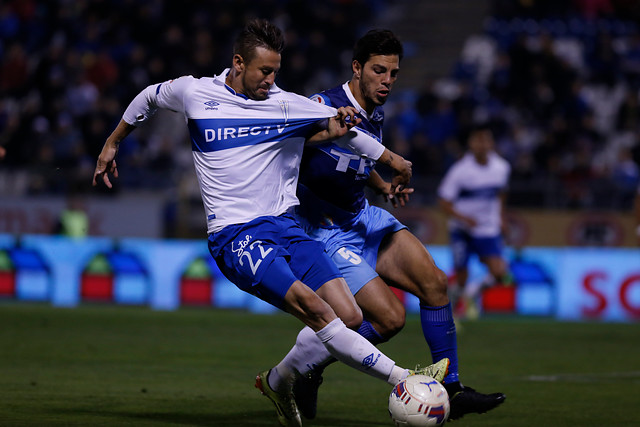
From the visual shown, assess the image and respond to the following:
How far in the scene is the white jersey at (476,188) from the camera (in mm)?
13977

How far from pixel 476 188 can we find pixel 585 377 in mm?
5317

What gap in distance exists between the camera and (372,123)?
693 cm

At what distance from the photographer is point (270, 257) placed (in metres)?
5.94

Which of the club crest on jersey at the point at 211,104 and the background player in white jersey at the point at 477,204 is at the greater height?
the club crest on jersey at the point at 211,104

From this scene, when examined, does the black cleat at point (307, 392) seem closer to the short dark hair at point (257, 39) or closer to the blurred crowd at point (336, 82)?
the short dark hair at point (257, 39)

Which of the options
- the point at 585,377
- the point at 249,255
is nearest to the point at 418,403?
the point at 249,255

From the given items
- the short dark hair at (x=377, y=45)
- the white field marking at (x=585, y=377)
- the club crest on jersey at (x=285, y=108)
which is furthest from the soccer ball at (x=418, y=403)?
the white field marking at (x=585, y=377)

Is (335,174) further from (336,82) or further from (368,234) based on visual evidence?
(336,82)

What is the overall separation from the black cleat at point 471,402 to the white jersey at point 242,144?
1.52m

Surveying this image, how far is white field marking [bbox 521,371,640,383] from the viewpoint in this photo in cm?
893

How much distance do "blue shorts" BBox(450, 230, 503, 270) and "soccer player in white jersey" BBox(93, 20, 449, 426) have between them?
7678mm

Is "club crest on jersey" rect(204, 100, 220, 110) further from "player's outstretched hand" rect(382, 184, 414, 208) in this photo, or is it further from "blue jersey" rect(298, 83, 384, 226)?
"player's outstretched hand" rect(382, 184, 414, 208)

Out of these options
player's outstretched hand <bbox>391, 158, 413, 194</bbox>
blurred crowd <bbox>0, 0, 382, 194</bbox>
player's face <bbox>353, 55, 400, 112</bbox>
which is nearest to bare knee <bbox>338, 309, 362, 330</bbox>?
player's outstretched hand <bbox>391, 158, 413, 194</bbox>

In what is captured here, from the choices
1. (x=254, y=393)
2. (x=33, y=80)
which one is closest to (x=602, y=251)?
(x=254, y=393)
